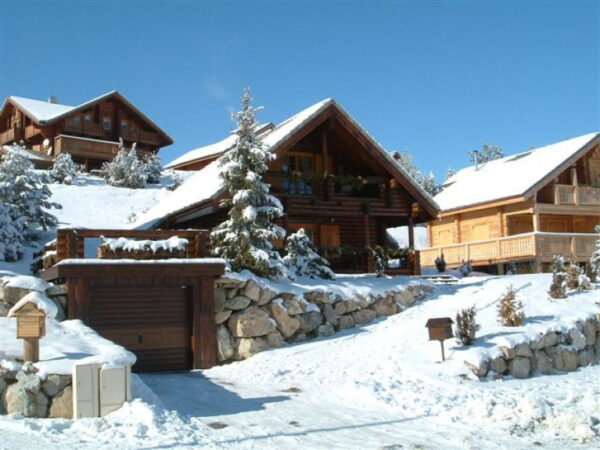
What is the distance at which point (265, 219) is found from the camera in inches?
746

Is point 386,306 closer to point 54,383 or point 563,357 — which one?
point 563,357

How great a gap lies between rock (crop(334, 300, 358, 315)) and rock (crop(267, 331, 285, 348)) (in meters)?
1.92

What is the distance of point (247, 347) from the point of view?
16578 mm

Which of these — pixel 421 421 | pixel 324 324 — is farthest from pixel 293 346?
pixel 421 421

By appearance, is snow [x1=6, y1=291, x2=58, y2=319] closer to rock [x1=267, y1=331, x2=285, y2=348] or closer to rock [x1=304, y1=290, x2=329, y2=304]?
rock [x1=267, y1=331, x2=285, y2=348]

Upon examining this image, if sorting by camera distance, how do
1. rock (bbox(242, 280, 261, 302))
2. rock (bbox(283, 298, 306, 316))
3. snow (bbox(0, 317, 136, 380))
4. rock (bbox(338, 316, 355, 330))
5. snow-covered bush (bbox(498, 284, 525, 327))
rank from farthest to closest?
rock (bbox(338, 316, 355, 330)) → rock (bbox(283, 298, 306, 316)) → rock (bbox(242, 280, 261, 302)) → snow-covered bush (bbox(498, 284, 525, 327)) → snow (bbox(0, 317, 136, 380))

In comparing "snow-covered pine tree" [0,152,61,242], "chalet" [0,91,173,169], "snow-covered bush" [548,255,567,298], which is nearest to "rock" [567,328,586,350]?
"snow-covered bush" [548,255,567,298]

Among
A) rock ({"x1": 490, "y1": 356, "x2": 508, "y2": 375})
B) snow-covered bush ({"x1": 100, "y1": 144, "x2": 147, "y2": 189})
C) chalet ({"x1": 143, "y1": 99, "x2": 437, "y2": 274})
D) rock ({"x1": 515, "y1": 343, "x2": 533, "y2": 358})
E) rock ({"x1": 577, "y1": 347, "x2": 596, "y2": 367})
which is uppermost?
snow-covered bush ({"x1": 100, "y1": 144, "x2": 147, "y2": 189})

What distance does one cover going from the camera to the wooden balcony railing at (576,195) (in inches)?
1258

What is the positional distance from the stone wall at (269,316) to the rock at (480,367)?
183 inches

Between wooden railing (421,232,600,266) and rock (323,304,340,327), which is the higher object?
wooden railing (421,232,600,266)

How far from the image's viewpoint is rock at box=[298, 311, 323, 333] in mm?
17562

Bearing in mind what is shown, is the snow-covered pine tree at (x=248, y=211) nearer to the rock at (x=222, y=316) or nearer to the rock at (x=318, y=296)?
the rock at (x=318, y=296)

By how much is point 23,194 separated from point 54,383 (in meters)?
17.6
